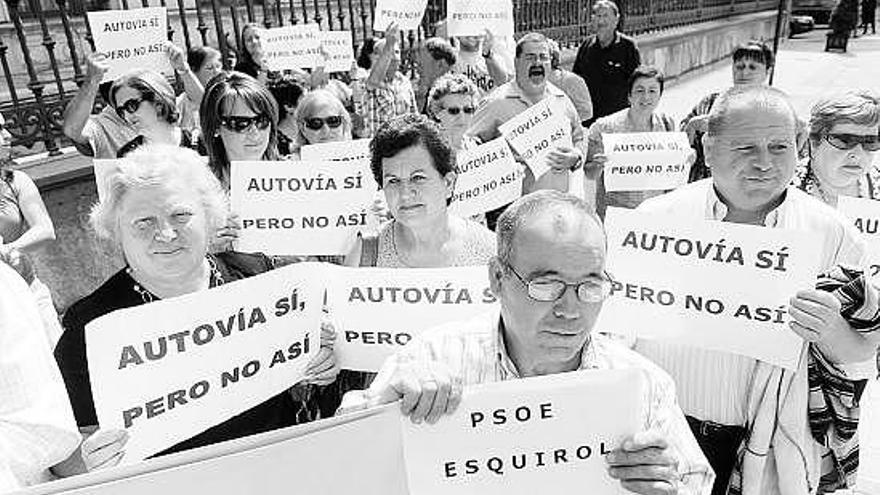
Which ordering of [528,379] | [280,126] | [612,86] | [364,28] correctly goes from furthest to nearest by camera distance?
[364,28], [612,86], [280,126], [528,379]

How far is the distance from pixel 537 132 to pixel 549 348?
109 inches

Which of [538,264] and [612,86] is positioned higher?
[538,264]

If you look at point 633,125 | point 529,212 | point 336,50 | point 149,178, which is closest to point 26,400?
point 149,178

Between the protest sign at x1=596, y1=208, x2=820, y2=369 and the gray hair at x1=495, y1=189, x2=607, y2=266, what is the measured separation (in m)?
0.48

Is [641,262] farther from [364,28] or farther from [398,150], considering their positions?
[364,28]

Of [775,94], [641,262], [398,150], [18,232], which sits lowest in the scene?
[18,232]

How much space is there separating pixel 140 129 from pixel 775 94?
322cm

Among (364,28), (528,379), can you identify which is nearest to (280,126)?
(364,28)

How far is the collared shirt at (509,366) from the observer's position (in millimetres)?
1618

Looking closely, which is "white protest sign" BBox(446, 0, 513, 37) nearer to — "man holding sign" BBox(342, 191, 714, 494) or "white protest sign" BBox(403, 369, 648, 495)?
"man holding sign" BBox(342, 191, 714, 494)

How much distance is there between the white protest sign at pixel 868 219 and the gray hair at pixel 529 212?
4.31 ft

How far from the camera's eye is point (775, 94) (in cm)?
214

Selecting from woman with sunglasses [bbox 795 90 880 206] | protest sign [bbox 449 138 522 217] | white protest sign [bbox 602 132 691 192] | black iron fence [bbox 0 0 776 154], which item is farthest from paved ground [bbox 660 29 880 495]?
woman with sunglasses [bbox 795 90 880 206]

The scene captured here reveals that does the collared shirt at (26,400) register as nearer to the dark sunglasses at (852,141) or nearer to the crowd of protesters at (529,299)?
the crowd of protesters at (529,299)
